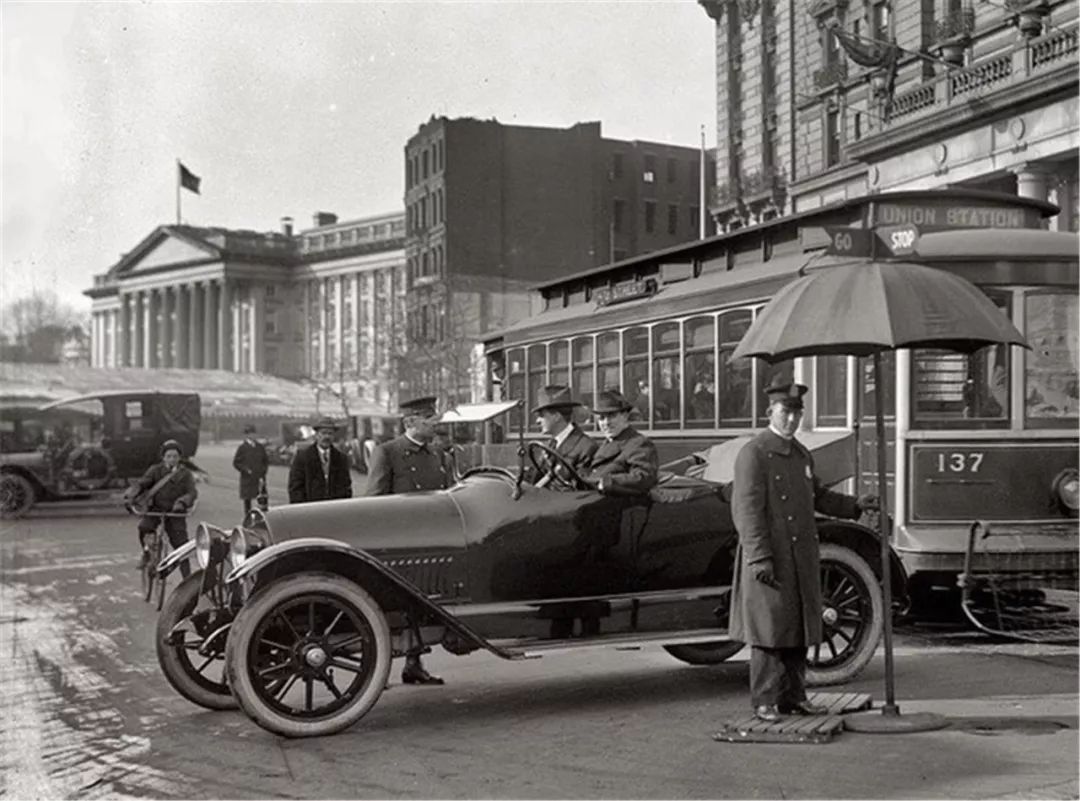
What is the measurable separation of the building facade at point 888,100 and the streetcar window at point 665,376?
8.79 ft

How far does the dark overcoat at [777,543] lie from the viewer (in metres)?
6.52

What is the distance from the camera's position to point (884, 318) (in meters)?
6.55

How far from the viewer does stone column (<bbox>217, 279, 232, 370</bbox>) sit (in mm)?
99188

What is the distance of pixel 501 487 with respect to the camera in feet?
23.6

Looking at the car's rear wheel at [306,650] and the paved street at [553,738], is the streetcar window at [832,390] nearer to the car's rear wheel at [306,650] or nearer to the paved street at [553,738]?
the paved street at [553,738]

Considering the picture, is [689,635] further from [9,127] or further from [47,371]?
[47,371]

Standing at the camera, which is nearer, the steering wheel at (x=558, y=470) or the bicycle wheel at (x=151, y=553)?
the steering wheel at (x=558, y=470)

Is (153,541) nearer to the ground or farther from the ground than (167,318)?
nearer to the ground

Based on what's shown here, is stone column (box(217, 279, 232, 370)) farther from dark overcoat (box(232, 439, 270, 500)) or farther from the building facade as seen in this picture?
the building facade

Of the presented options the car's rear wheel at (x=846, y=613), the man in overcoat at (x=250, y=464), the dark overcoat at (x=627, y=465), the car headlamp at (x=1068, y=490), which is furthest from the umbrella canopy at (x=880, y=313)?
the man in overcoat at (x=250, y=464)

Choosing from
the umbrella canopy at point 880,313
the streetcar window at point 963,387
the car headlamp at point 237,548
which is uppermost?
the umbrella canopy at point 880,313

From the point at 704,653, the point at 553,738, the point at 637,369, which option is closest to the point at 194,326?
the point at 637,369

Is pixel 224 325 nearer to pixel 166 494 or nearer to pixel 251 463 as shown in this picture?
pixel 251 463

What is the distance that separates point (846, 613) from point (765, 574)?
1565mm
